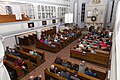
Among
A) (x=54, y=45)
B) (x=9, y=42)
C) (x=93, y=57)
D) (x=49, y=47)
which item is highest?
(x=9, y=42)

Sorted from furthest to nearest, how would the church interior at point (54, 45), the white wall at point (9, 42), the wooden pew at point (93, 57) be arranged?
the white wall at point (9, 42) < the wooden pew at point (93, 57) < the church interior at point (54, 45)

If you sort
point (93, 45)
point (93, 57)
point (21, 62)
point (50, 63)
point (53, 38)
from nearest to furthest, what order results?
point (21, 62) < point (93, 57) < point (50, 63) < point (93, 45) < point (53, 38)

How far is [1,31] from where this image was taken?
271 inches

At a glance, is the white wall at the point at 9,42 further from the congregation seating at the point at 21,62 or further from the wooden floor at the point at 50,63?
the wooden floor at the point at 50,63

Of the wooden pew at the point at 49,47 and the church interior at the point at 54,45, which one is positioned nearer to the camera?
the church interior at the point at 54,45

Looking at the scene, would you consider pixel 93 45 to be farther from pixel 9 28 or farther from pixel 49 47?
pixel 9 28

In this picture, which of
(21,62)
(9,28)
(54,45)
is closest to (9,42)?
(9,28)

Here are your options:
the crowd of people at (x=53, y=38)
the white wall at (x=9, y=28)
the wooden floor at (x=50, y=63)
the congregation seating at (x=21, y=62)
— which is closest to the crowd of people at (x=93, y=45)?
the wooden floor at (x=50, y=63)

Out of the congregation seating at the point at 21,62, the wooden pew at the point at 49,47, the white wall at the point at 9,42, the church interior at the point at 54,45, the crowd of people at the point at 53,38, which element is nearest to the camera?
the church interior at the point at 54,45

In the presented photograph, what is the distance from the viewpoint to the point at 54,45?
914 centimetres

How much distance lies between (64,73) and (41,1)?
385 inches

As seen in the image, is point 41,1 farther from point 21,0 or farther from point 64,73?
point 64,73

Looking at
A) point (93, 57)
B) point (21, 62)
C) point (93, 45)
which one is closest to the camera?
point (21, 62)

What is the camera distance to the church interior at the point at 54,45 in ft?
16.3
